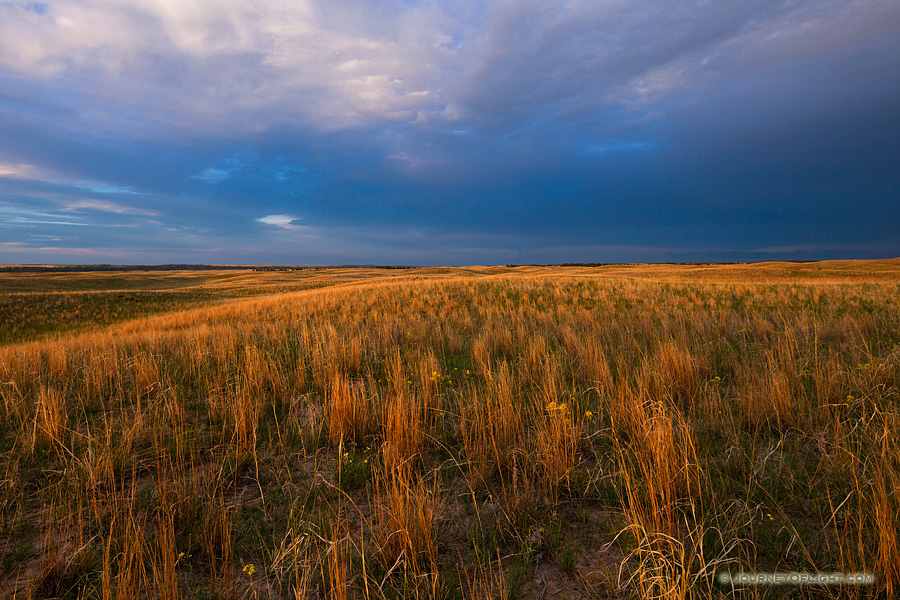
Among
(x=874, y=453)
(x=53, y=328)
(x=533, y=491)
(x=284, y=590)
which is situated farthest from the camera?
(x=53, y=328)

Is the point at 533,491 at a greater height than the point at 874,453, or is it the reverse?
the point at 874,453

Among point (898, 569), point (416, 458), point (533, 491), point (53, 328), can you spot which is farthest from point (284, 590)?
point (53, 328)

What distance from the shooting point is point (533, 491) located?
7.77 ft

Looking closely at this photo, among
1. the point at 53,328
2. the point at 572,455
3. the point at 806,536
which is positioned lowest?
the point at 53,328

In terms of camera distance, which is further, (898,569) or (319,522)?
(319,522)

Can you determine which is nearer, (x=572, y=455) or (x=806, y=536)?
(x=806, y=536)

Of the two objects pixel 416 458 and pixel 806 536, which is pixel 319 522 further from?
pixel 806 536

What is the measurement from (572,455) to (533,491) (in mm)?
383

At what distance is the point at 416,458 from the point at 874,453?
2956mm

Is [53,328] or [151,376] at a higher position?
[151,376]

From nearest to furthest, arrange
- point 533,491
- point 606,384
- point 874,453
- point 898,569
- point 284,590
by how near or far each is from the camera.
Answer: point 898,569 → point 284,590 → point 874,453 → point 533,491 → point 606,384

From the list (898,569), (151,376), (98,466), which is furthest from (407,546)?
(151,376)

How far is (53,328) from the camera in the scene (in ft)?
59.0

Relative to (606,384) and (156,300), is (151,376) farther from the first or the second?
(156,300)
